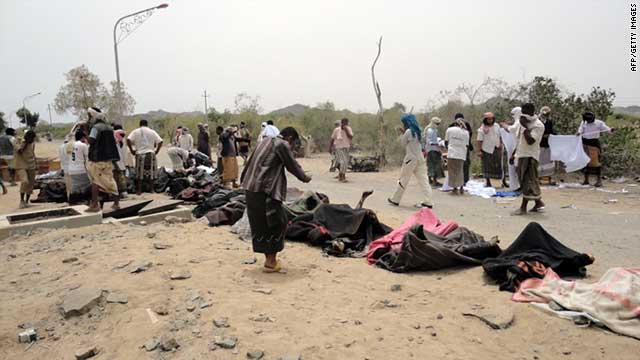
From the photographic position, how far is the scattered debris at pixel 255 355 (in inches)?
123

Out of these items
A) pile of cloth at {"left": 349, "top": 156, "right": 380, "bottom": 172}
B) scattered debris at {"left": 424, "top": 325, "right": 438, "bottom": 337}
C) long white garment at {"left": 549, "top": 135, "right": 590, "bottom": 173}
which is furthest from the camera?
pile of cloth at {"left": 349, "top": 156, "right": 380, "bottom": 172}

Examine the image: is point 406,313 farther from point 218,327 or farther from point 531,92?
point 531,92

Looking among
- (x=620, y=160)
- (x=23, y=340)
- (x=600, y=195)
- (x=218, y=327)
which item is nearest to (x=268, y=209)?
(x=218, y=327)

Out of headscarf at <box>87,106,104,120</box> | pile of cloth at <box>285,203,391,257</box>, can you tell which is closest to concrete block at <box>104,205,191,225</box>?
headscarf at <box>87,106,104,120</box>

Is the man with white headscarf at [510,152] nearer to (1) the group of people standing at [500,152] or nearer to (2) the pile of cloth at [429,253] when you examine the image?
(1) the group of people standing at [500,152]

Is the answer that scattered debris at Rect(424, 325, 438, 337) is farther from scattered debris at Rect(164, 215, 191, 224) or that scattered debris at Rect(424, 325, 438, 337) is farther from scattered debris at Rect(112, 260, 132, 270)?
scattered debris at Rect(164, 215, 191, 224)

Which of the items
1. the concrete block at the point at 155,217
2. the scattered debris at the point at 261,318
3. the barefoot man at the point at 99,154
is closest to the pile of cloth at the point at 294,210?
the concrete block at the point at 155,217

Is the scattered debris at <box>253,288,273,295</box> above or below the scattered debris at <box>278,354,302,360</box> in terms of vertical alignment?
above

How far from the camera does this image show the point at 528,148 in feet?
23.8

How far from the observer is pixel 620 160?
1141 centimetres

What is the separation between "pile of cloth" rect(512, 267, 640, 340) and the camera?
3.30 m

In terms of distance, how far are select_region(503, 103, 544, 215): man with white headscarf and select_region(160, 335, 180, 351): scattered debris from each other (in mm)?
5935

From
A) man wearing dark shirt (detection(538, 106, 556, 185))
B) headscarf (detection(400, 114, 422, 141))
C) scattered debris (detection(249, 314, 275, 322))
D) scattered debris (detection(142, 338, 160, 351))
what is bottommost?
scattered debris (detection(142, 338, 160, 351))

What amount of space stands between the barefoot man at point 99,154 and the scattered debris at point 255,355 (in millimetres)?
5207
